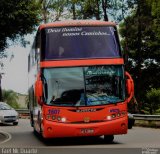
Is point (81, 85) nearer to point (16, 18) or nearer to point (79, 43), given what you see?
point (79, 43)

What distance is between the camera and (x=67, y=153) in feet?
49.1

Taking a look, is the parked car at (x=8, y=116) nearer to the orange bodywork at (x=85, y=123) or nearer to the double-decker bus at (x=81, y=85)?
the double-decker bus at (x=81, y=85)

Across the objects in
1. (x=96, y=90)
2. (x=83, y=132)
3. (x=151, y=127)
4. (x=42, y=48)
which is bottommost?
(x=151, y=127)

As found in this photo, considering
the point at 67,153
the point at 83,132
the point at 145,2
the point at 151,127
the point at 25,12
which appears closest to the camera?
the point at 67,153

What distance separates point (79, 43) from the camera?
60.3 ft

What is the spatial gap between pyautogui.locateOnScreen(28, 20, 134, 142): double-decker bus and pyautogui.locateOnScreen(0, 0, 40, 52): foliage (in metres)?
3.81

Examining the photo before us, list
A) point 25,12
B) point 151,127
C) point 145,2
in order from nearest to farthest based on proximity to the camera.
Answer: point 25,12 → point 151,127 → point 145,2

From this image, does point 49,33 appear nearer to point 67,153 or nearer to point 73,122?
point 73,122

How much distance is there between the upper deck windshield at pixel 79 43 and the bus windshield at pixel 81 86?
1.60 ft

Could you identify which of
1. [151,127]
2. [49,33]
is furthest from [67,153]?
[151,127]

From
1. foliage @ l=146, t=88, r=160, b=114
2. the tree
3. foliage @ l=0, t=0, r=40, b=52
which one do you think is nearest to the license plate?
foliage @ l=0, t=0, r=40, b=52

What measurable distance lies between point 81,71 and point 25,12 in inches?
223

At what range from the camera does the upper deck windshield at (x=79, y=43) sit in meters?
18.1

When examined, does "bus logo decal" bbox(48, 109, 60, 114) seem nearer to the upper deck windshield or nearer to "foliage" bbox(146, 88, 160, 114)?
the upper deck windshield
